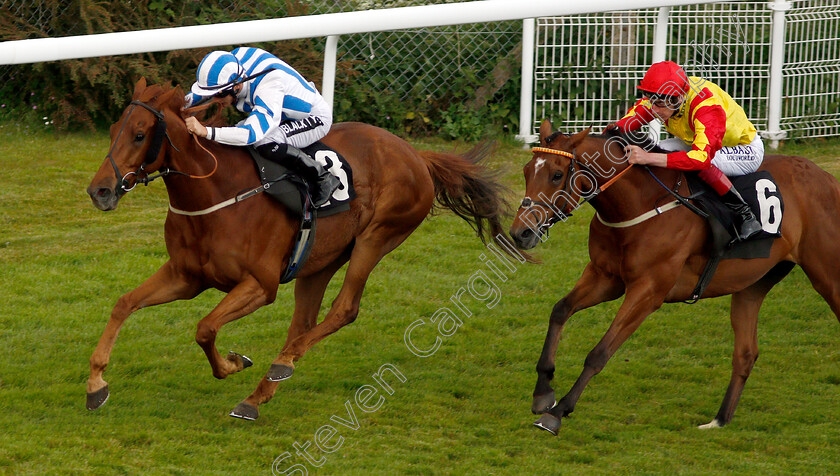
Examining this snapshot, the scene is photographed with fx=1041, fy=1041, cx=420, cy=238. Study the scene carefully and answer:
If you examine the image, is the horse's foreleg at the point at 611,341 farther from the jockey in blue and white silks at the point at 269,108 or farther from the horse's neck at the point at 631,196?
the jockey in blue and white silks at the point at 269,108

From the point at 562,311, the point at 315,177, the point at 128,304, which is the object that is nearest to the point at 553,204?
the point at 562,311

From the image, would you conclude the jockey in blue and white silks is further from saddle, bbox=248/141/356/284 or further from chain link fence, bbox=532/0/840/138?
chain link fence, bbox=532/0/840/138

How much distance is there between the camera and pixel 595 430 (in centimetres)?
517

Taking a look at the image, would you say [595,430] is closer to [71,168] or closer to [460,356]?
[460,356]

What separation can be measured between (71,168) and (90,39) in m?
3.49

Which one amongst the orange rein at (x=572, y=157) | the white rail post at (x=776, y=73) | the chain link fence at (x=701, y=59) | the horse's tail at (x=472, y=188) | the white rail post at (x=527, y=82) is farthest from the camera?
the white rail post at (x=776, y=73)

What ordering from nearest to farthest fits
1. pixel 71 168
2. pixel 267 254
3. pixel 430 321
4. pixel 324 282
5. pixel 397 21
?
pixel 267 254
pixel 324 282
pixel 397 21
pixel 430 321
pixel 71 168

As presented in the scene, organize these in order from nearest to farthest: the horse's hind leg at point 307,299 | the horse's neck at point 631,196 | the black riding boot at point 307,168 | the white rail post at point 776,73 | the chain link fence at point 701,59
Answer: the horse's neck at point 631,196
the black riding boot at point 307,168
the horse's hind leg at point 307,299
the chain link fence at point 701,59
the white rail post at point 776,73

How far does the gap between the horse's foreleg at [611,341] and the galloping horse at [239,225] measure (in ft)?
3.92

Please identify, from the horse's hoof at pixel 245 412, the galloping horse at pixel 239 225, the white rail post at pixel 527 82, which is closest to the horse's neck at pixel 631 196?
the galloping horse at pixel 239 225

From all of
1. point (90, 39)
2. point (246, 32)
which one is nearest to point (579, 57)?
point (246, 32)

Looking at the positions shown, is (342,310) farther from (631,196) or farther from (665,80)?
(665,80)

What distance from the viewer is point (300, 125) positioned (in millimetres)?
5152

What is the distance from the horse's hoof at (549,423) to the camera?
473 cm
